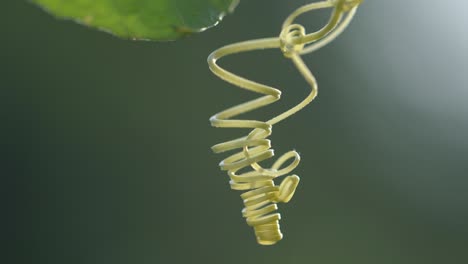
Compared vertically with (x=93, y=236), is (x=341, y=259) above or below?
below

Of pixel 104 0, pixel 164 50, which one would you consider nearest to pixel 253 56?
pixel 164 50

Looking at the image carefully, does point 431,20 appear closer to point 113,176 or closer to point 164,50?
point 164,50

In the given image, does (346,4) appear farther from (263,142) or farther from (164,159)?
(164,159)

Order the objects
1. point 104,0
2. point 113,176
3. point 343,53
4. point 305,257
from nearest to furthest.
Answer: point 104,0 → point 305,257 → point 113,176 → point 343,53

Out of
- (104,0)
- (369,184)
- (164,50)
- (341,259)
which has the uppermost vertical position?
(164,50)

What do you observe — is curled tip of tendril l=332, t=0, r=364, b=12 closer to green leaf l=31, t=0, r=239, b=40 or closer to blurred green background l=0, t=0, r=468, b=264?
green leaf l=31, t=0, r=239, b=40

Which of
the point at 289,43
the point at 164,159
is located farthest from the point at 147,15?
the point at 164,159
